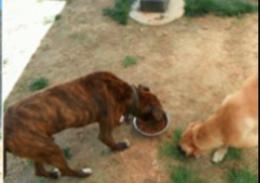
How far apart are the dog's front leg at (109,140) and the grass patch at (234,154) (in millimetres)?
930

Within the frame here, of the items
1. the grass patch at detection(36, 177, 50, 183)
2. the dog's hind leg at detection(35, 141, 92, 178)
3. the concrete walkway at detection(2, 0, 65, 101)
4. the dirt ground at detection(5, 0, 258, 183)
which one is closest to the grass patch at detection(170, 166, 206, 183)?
the dirt ground at detection(5, 0, 258, 183)

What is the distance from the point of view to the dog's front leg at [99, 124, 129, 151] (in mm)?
4512

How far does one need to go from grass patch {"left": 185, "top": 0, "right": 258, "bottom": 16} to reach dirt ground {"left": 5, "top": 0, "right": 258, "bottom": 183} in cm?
11

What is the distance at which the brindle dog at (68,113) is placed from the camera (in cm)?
400

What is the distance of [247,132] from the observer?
3844 millimetres

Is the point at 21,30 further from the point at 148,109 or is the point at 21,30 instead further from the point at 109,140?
the point at 148,109

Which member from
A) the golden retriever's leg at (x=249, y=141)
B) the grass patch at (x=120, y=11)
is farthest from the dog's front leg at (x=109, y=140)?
the grass patch at (x=120, y=11)

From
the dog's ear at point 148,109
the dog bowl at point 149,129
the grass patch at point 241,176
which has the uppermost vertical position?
the dog's ear at point 148,109

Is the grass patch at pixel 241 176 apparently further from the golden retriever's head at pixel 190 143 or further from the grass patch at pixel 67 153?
the grass patch at pixel 67 153

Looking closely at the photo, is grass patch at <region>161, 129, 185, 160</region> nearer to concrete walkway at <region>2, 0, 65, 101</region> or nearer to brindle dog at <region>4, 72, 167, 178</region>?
brindle dog at <region>4, 72, 167, 178</region>

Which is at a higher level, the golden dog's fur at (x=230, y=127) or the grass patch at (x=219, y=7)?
the golden dog's fur at (x=230, y=127)

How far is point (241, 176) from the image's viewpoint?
4316 mm

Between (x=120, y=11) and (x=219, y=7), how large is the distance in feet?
4.12

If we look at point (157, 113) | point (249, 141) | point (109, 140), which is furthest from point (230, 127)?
point (109, 140)
